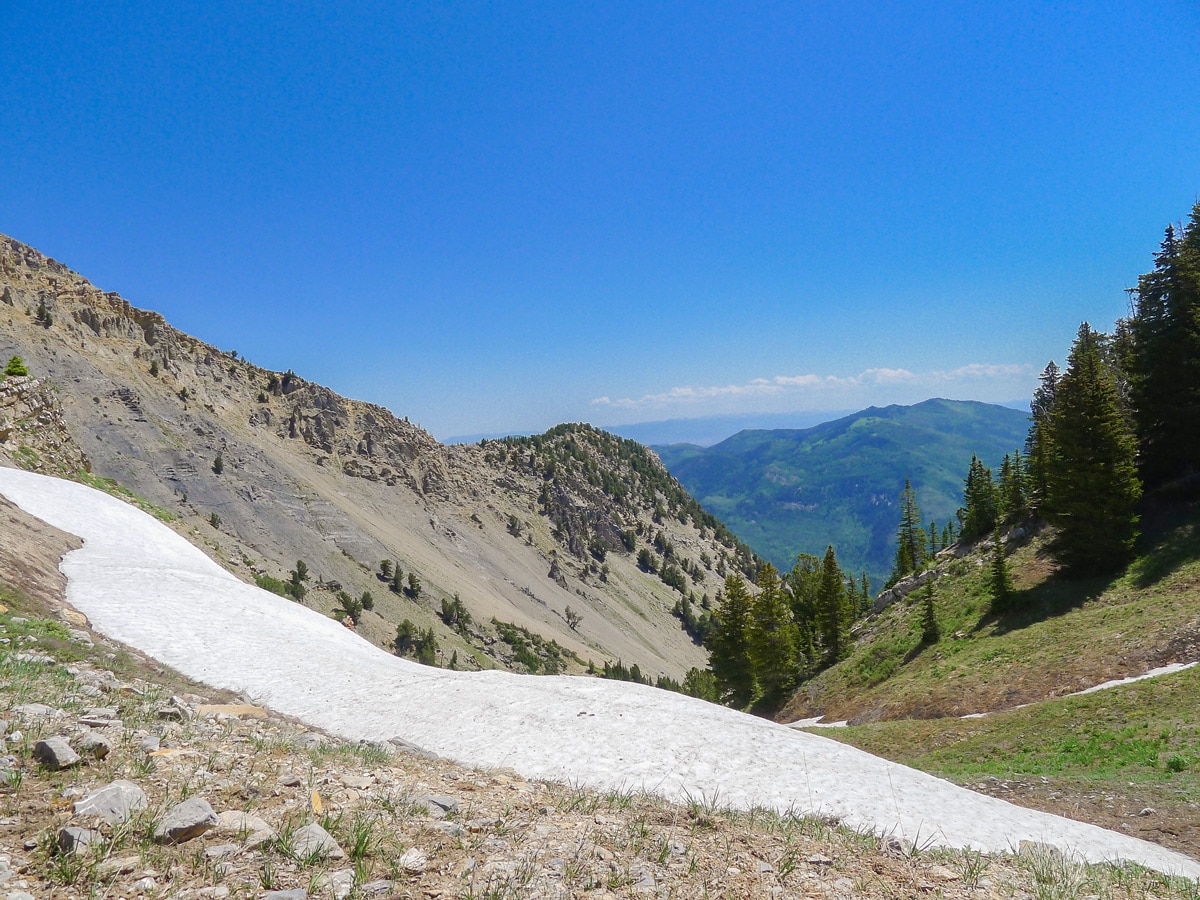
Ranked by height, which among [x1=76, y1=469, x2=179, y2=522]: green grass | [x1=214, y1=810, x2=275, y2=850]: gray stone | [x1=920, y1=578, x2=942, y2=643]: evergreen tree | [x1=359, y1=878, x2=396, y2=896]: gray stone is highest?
[x1=76, y1=469, x2=179, y2=522]: green grass

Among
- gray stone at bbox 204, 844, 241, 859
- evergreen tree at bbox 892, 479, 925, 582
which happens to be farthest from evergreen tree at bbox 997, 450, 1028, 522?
gray stone at bbox 204, 844, 241, 859

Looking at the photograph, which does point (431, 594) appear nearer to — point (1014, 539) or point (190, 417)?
point (190, 417)

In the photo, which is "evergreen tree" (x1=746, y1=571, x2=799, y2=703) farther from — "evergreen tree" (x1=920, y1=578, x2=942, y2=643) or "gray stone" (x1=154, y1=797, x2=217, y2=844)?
"gray stone" (x1=154, y1=797, x2=217, y2=844)

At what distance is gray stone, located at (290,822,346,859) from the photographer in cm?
471

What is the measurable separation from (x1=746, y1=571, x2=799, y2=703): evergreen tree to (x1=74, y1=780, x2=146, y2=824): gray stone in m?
36.6

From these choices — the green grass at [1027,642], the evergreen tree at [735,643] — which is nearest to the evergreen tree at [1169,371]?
the green grass at [1027,642]

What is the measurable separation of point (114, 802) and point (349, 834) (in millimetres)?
1929

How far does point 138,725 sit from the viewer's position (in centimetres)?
705

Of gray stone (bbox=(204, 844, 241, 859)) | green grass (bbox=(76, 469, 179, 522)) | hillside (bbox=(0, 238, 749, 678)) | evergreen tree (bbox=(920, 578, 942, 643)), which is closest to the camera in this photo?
gray stone (bbox=(204, 844, 241, 859))

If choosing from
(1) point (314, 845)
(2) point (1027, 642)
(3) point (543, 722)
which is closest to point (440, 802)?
(1) point (314, 845)

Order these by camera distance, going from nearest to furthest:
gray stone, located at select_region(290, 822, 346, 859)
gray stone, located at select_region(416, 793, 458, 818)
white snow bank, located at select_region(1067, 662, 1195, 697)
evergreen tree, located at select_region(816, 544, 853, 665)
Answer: gray stone, located at select_region(290, 822, 346, 859) < gray stone, located at select_region(416, 793, 458, 818) < white snow bank, located at select_region(1067, 662, 1195, 697) < evergreen tree, located at select_region(816, 544, 853, 665)

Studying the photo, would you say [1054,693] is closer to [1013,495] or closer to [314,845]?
[314,845]

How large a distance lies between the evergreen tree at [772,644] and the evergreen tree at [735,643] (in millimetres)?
2615

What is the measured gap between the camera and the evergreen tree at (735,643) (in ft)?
137
